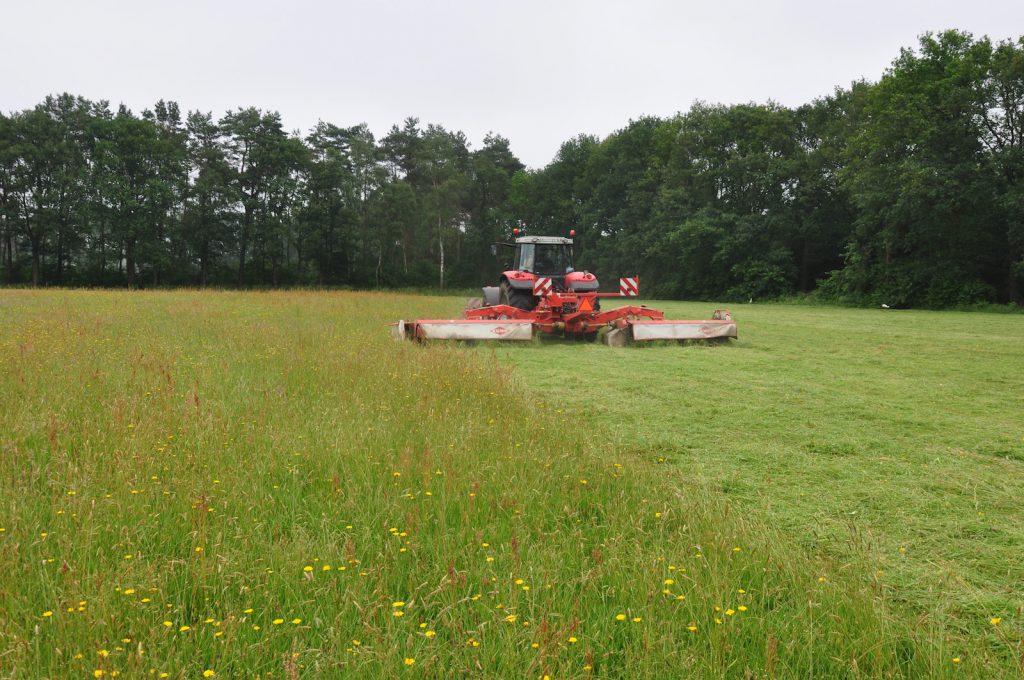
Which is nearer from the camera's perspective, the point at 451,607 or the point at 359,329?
the point at 451,607

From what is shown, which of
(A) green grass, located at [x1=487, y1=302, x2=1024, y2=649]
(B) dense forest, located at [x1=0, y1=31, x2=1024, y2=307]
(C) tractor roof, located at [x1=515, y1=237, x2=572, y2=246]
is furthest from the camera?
(B) dense forest, located at [x1=0, y1=31, x2=1024, y2=307]

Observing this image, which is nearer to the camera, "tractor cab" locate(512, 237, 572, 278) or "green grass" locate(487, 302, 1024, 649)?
"green grass" locate(487, 302, 1024, 649)

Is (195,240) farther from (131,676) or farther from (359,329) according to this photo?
(131,676)

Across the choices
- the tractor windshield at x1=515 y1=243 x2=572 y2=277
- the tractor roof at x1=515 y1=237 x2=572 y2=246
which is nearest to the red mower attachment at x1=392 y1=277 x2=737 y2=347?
the tractor windshield at x1=515 y1=243 x2=572 y2=277

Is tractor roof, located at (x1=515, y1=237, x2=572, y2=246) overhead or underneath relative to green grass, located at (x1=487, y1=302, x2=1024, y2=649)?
overhead

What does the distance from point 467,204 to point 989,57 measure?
120 ft

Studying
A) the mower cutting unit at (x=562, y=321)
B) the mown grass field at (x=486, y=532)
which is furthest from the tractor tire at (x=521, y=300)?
the mown grass field at (x=486, y=532)

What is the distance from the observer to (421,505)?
2781 mm

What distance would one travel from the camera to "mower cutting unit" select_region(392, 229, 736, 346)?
1037 cm

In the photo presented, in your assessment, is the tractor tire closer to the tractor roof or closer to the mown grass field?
the tractor roof

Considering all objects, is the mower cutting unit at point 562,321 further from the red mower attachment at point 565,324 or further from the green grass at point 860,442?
the green grass at point 860,442

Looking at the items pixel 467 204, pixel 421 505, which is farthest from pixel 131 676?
pixel 467 204

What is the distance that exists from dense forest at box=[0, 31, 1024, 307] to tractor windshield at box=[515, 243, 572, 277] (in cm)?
1656

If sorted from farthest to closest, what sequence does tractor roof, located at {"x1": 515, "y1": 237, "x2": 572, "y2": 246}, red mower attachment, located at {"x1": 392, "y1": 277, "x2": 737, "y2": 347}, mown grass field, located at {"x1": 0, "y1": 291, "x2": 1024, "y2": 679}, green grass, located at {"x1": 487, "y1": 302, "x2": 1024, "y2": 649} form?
tractor roof, located at {"x1": 515, "y1": 237, "x2": 572, "y2": 246}
red mower attachment, located at {"x1": 392, "y1": 277, "x2": 737, "y2": 347}
green grass, located at {"x1": 487, "y1": 302, "x2": 1024, "y2": 649}
mown grass field, located at {"x1": 0, "y1": 291, "x2": 1024, "y2": 679}
